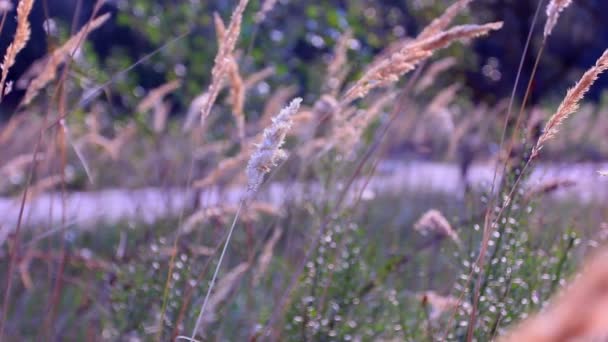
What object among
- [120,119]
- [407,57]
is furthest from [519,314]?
[120,119]

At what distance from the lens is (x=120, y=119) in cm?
680

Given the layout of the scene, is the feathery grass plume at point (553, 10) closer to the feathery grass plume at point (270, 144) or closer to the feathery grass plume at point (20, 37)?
the feathery grass plume at point (270, 144)

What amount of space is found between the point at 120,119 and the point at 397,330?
5129 mm

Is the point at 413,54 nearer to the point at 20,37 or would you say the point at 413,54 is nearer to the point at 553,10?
the point at 553,10

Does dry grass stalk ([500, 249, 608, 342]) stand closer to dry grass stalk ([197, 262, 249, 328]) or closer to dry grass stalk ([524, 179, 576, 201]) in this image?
dry grass stalk ([524, 179, 576, 201])

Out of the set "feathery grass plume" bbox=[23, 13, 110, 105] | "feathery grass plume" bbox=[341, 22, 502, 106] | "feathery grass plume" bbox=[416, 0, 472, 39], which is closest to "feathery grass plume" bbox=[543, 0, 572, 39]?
"feathery grass plume" bbox=[341, 22, 502, 106]

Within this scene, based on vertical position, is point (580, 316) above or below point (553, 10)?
below

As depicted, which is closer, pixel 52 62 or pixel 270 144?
pixel 270 144

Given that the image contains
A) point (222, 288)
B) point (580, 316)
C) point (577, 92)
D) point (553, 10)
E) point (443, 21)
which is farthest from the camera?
point (222, 288)

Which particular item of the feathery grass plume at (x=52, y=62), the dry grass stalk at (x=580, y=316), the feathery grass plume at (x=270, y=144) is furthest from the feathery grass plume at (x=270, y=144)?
the dry grass stalk at (x=580, y=316)

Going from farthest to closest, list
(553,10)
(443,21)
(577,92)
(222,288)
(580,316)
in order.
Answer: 1. (222,288)
2. (443,21)
3. (553,10)
4. (577,92)
5. (580,316)

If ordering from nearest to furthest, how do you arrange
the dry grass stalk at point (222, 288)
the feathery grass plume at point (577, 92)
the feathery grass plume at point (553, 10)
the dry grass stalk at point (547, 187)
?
the feathery grass plume at point (577, 92) < the feathery grass plume at point (553, 10) < the dry grass stalk at point (547, 187) < the dry grass stalk at point (222, 288)

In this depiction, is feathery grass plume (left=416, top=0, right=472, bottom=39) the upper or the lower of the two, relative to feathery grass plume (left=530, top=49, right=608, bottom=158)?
upper

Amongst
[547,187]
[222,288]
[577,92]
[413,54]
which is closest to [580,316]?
[577,92]
